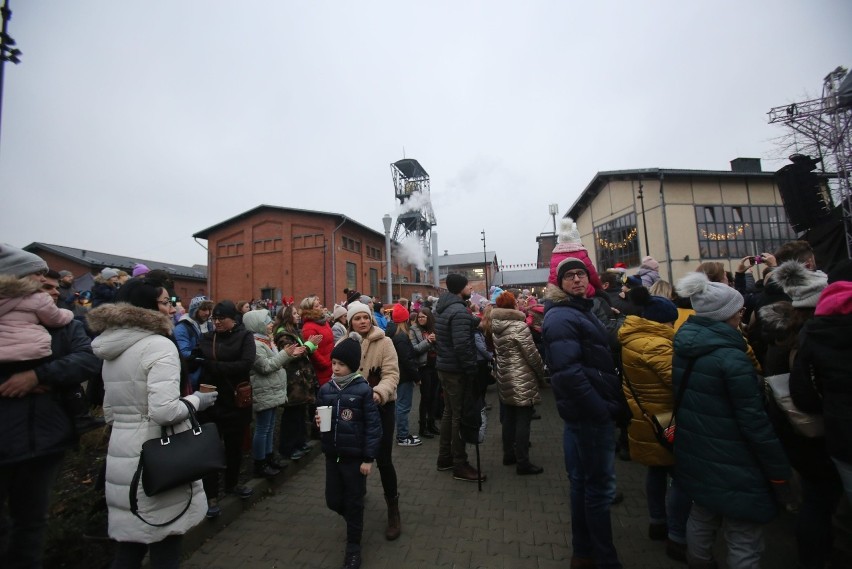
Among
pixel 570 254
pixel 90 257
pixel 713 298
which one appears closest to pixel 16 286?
pixel 570 254

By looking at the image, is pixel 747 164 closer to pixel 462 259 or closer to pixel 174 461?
pixel 174 461

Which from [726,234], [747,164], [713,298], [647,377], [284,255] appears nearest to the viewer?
[713,298]

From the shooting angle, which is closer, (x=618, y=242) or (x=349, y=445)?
(x=349, y=445)

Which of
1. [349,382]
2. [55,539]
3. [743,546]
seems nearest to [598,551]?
[743,546]

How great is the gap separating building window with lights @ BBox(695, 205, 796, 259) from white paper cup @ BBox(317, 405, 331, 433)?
21.0 meters

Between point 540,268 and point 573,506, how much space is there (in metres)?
58.4

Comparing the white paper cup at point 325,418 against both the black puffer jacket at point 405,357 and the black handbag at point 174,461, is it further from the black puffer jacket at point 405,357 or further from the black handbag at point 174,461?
the black puffer jacket at point 405,357

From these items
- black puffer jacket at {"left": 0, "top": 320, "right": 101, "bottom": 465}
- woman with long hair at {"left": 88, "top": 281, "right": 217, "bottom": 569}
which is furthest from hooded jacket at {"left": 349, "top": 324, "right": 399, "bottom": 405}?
black puffer jacket at {"left": 0, "top": 320, "right": 101, "bottom": 465}

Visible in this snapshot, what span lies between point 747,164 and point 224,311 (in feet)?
87.0

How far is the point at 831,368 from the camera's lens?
208 centimetres

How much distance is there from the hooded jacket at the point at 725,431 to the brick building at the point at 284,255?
91.9ft

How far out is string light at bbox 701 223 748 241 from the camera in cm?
1831

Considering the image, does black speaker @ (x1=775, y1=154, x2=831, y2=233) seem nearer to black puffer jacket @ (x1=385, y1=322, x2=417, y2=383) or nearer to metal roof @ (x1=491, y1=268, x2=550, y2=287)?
black puffer jacket @ (x1=385, y1=322, x2=417, y2=383)

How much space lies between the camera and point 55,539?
9.46 ft
